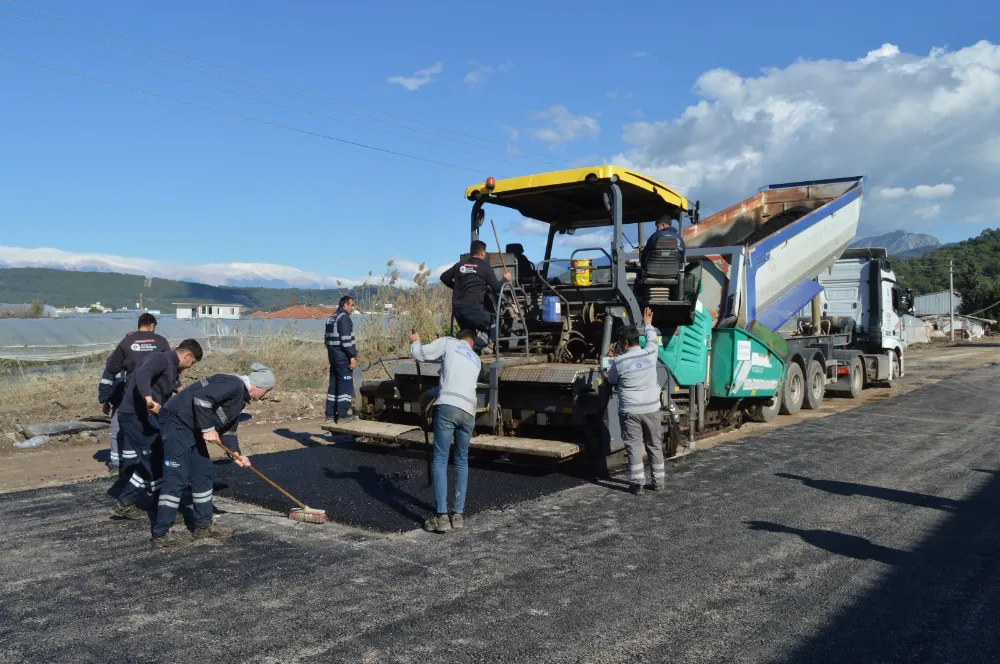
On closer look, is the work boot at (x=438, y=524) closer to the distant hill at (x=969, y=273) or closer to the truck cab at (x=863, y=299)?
the truck cab at (x=863, y=299)

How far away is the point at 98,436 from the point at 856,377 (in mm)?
12282

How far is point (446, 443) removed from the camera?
17.3 ft

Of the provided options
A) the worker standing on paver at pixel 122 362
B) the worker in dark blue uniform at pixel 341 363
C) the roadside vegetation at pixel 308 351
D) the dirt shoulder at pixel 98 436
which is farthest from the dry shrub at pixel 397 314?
the worker standing on paver at pixel 122 362

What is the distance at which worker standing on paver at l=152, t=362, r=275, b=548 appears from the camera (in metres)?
4.98

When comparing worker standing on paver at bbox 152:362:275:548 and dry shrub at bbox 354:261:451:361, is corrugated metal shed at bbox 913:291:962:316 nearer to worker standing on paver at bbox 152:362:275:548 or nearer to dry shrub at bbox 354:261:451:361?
dry shrub at bbox 354:261:451:361

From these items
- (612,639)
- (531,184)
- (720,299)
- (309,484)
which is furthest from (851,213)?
(612,639)

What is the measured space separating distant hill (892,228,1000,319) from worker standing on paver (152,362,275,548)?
38950 millimetres

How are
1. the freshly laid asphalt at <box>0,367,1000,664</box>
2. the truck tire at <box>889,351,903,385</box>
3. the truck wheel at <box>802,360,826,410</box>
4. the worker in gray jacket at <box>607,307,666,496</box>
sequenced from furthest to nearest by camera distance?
1. the truck tire at <box>889,351,903,385</box>
2. the truck wheel at <box>802,360,826,410</box>
3. the worker in gray jacket at <box>607,307,666,496</box>
4. the freshly laid asphalt at <box>0,367,1000,664</box>

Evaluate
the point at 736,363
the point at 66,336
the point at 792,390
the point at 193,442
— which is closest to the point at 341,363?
the point at 193,442

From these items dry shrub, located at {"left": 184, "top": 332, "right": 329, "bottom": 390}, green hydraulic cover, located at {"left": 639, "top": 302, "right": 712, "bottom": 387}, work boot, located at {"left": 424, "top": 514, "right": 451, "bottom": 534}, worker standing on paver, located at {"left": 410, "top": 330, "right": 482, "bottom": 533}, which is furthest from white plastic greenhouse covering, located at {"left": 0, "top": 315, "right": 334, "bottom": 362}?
work boot, located at {"left": 424, "top": 514, "right": 451, "bottom": 534}

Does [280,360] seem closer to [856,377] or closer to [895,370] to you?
[856,377]

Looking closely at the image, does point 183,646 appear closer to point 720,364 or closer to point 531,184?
point 531,184

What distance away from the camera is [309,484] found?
21.8ft

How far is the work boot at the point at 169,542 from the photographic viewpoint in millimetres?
4891
